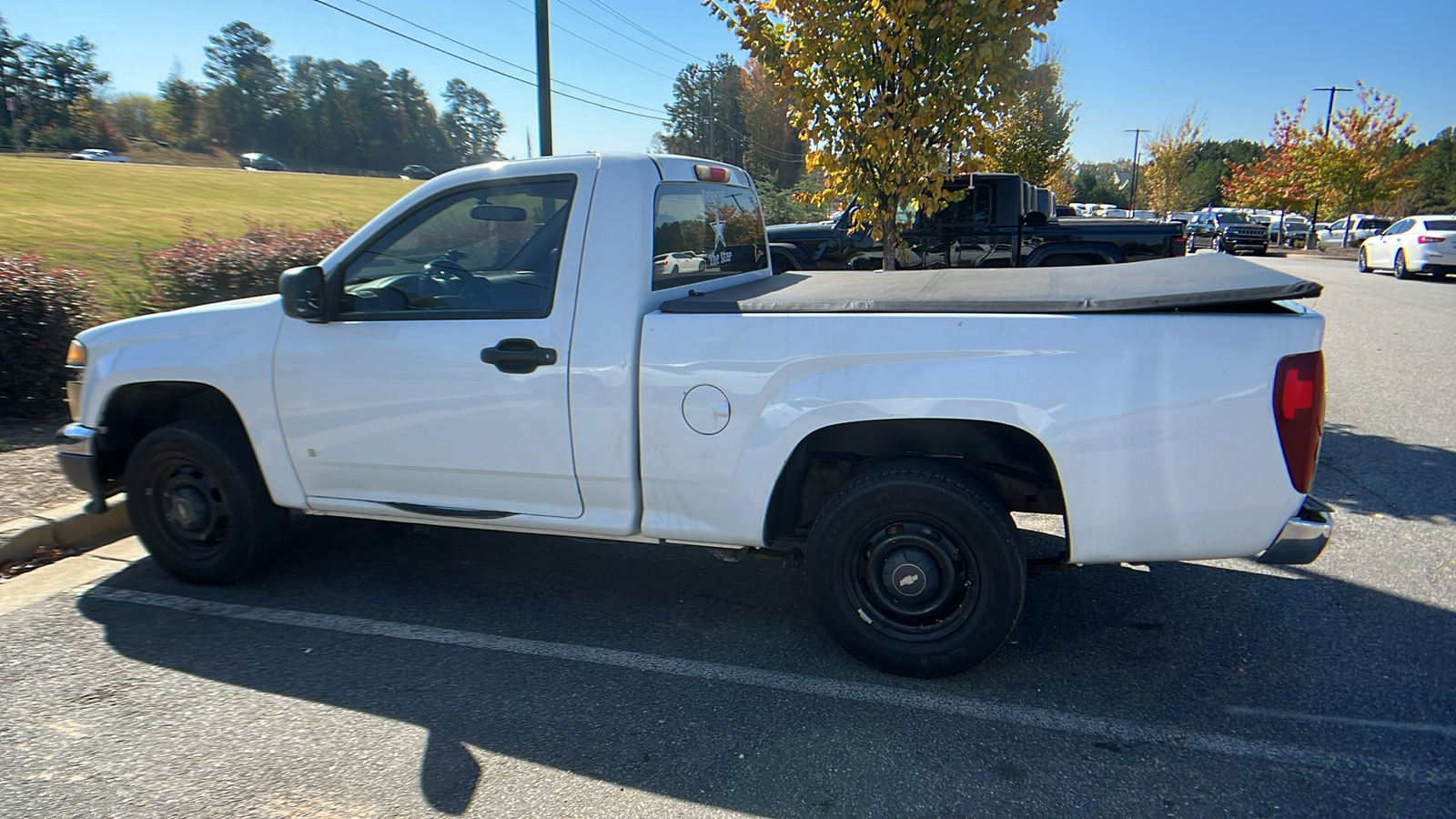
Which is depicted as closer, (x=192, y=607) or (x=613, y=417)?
(x=613, y=417)

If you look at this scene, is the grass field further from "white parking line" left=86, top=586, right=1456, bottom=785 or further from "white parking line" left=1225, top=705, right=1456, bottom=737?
"white parking line" left=1225, top=705, right=1456, bottom=737

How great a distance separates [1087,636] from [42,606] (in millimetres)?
4675

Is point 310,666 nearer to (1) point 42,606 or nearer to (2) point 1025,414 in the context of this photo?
(1) point 42,606

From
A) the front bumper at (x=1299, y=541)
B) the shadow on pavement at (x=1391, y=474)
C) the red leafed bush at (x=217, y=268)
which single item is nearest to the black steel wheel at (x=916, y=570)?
the front bumper at (x=1299, y=541)

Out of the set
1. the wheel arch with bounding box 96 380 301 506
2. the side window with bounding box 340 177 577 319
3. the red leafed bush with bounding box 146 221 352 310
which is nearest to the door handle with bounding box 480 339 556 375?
the side window with bounding box 340 177 577 319

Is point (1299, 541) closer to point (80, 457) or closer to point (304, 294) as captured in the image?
point (304, 294)

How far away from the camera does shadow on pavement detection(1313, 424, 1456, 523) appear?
205 inches

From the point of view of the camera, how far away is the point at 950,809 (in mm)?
2607

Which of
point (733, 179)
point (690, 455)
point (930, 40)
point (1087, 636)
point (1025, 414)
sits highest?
point (930, 40)

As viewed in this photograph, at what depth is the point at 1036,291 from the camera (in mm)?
3340

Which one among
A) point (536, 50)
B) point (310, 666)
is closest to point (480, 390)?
point (310, 666)

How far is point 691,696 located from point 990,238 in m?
9.11

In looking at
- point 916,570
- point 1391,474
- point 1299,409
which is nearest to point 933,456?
point 916,570

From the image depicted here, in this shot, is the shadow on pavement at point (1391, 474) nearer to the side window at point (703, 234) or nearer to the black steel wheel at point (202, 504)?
the side window at point (703, 234)
